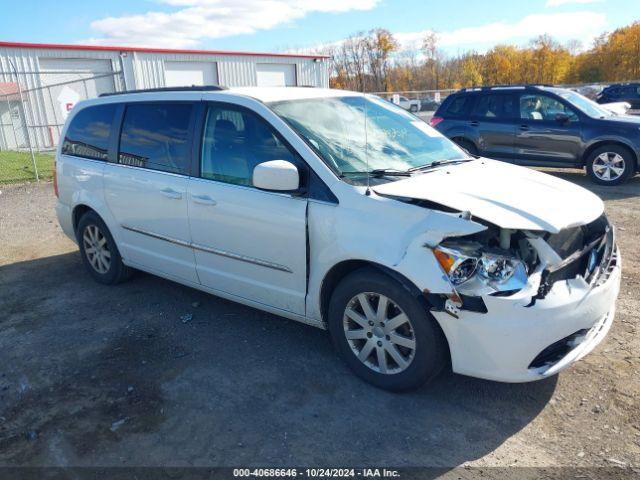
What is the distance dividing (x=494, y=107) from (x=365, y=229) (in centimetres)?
858

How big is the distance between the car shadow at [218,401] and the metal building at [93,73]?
15673 mm

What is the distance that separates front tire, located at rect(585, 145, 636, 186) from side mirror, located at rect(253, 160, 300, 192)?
8249 millimetres

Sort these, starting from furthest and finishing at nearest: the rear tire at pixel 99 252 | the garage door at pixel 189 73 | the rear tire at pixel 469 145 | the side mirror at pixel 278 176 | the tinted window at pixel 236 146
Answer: the garage door at pixel 189 73 < the rear tire at pixel 469 145 < the rear tire at pixel 99 252 < the tinted window at pixel 236 146 < the side mirror at pixel 278 176

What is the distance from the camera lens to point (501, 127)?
→ 34.6 ft

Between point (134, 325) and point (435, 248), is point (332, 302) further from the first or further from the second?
point (134, 325)

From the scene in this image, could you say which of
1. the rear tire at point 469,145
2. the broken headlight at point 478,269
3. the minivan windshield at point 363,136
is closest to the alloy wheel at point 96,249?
the minivan windshield at point 363,136

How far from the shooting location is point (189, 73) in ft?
91.6

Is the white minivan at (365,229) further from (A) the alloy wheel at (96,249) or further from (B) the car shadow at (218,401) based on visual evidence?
(A) the alloy wheel at (96,249)

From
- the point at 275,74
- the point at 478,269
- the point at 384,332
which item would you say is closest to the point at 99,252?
the point at 384,332

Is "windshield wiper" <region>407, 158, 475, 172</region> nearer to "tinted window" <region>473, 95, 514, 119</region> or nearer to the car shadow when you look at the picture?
the car shadow

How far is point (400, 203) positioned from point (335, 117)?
120cm

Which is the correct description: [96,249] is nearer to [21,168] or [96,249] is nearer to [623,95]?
[21,168]

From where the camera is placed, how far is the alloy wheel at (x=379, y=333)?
3186 mm

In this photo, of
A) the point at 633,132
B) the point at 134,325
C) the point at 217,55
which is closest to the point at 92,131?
the point at 134,325
